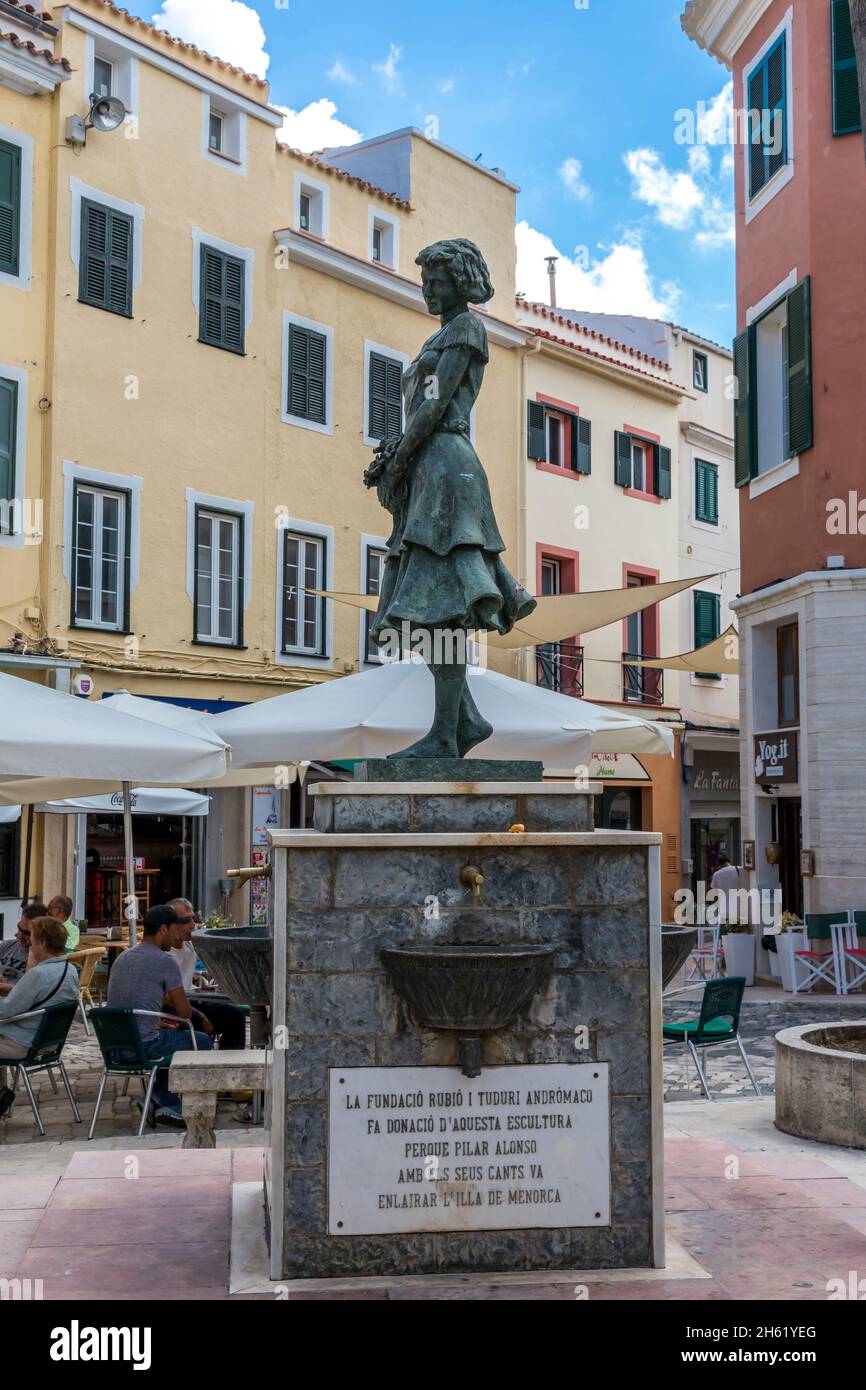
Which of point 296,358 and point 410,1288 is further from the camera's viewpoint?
point 296,358

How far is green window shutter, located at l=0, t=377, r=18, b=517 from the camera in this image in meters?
16.4

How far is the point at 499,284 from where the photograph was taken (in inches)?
950

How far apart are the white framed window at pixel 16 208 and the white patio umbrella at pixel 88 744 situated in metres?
9.01

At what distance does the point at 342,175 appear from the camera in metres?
21.2

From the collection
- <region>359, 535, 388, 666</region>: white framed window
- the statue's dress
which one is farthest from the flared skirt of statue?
<region>359, 535, 388, 666</region>: white framed window

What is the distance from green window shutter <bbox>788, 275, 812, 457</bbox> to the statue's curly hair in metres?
11.0

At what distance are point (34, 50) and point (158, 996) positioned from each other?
12.4 meters

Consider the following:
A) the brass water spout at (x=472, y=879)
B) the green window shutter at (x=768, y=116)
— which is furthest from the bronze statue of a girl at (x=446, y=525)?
the green window shutter at (x=768, y=116)

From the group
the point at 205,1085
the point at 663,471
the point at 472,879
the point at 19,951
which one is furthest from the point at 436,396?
the point at 663,471

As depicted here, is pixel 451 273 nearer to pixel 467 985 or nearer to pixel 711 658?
pixel 467 985

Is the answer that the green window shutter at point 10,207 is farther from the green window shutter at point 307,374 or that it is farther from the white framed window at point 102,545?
the green window shutter at point 307,374

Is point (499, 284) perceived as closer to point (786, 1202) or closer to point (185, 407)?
point (185, 407)

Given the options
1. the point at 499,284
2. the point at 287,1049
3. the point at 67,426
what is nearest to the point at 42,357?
the point at 67,426

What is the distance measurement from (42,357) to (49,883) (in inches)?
236
